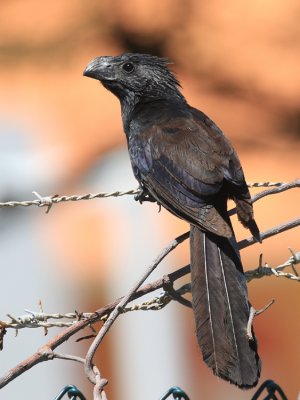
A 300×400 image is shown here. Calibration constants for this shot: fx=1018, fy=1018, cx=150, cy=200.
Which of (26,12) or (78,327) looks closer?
(78,327)

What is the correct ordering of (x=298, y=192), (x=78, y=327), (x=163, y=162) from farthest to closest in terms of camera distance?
(x=298, y=192) → (x=163, y=162) → (x=78, y=327)

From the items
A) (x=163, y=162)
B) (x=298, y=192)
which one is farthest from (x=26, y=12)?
(x=163, y=162)

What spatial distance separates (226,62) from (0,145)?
143cm

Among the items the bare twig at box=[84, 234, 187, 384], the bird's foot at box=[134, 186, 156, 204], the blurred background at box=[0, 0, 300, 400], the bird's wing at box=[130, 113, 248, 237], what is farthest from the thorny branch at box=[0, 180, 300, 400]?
the blurred background at box=[0, 0, 300, 400]

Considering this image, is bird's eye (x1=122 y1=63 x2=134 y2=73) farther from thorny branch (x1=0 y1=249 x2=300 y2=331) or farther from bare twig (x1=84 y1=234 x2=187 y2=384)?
bare twig (x1=84 y1=234 x2=187 y2=384)

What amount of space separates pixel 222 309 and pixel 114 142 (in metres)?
3.47

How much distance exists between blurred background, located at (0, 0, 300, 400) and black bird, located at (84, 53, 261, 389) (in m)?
1.59

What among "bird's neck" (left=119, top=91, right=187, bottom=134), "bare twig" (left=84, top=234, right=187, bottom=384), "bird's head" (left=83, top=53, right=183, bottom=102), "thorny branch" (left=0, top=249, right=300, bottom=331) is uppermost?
"bird's head" (left=83, top=53, right=183, bottom=102)

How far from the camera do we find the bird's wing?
3.23 metres

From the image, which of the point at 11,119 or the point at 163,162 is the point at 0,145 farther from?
the point at 163,162

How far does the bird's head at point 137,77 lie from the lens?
14.2 feet

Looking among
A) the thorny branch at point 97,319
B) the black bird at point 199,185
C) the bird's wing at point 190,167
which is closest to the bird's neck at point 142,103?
the black bird at point 199,185

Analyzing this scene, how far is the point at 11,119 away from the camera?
6.02m

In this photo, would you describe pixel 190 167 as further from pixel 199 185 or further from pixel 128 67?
pixel 128 67
